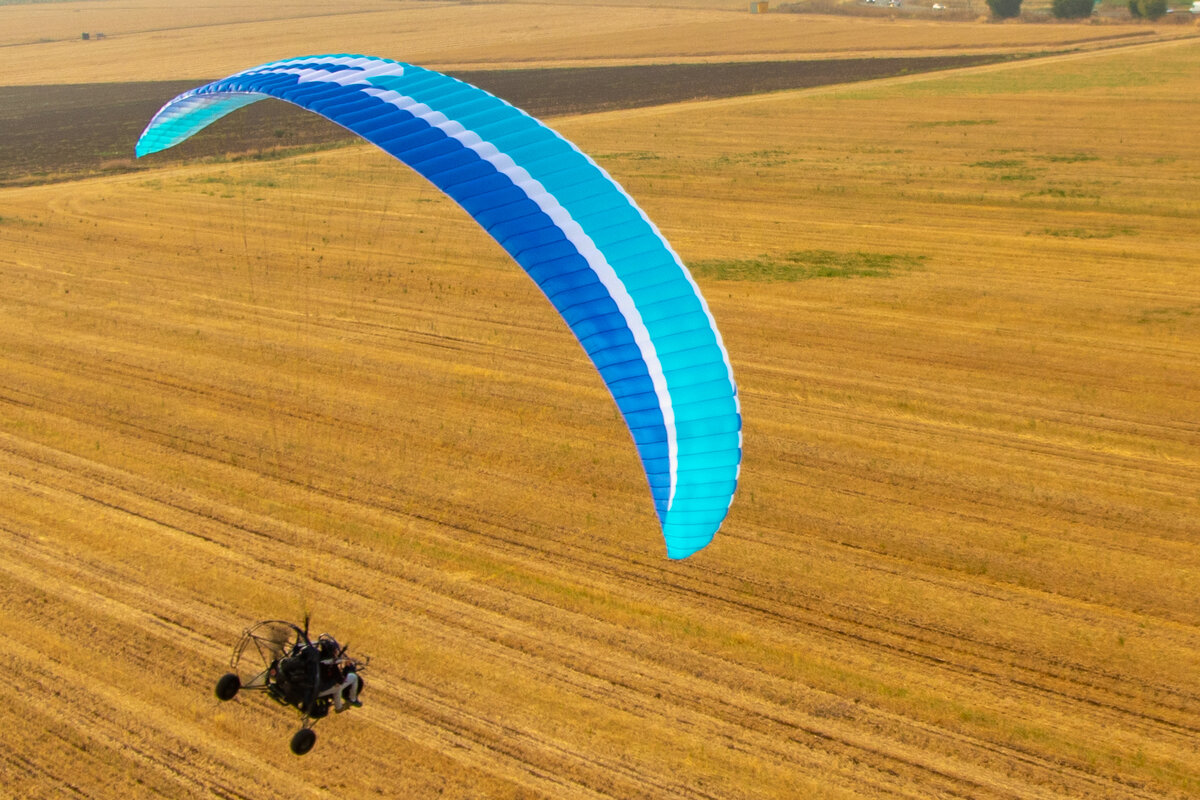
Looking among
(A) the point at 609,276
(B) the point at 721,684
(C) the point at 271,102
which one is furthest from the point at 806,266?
(C) the point at 271,102

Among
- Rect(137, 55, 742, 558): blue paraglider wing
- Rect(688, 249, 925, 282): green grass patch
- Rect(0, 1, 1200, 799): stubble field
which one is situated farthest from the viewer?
Rect(688, 249, 925, 282): green grass patch

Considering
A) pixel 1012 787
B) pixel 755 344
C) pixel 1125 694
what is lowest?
pixel 1012 787

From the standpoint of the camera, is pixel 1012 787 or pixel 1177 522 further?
pixel 1177 522

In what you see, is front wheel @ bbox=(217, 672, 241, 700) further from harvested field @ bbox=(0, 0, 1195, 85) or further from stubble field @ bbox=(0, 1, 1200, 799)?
harvested field @ bbox=(0, 0, 1195, 85)

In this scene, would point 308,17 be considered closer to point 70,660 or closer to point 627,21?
point 627,21

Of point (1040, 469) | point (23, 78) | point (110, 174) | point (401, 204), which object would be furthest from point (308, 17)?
point (1040, 469)

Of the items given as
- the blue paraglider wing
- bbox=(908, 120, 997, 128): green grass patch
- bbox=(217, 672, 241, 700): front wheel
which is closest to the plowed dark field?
bbox=(908, 120, 997, 128): green grass patch
